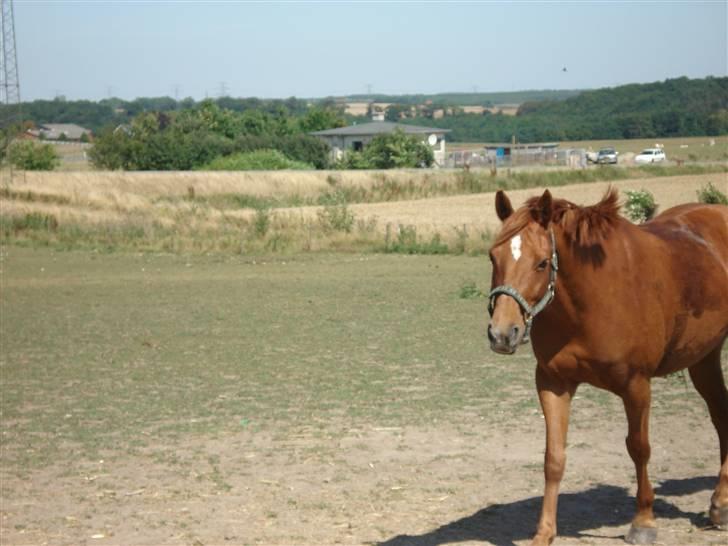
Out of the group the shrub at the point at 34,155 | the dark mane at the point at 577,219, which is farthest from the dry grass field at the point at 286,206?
the dark mane at the point at 577,219

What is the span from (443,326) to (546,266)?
10763mm

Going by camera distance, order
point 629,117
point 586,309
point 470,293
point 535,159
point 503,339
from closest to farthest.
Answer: point 503,339 → point 586,309 → point 470,293 → point 629,117 → point 535,159

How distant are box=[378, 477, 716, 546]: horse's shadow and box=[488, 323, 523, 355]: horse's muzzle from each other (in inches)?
62.5

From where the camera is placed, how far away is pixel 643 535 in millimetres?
7027

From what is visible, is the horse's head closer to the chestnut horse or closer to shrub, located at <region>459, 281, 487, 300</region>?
the chestnut horse

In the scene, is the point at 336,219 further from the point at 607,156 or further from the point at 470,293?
the point at 607,156

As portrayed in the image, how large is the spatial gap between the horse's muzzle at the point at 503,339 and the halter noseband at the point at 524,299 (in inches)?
4.6

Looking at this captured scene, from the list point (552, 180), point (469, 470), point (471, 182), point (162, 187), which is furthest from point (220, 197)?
point (469, 470)

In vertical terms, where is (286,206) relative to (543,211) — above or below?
below

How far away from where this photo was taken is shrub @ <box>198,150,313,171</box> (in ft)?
259

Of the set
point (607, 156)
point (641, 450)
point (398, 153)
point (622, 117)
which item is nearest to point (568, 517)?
point (641, 450)

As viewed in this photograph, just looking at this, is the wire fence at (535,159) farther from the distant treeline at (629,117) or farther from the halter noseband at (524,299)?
the halter noseband at (524,299)

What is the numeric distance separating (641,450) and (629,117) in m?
65.4

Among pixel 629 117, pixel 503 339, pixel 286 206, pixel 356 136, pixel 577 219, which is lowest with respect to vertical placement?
pixel 286 206
